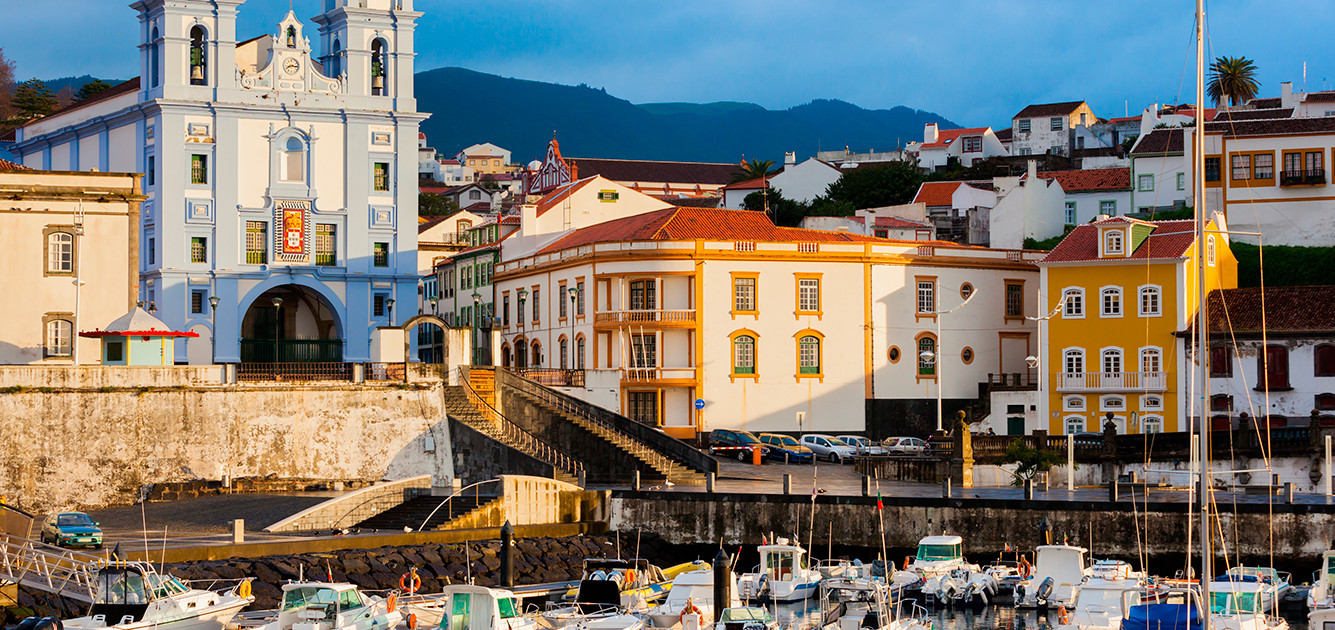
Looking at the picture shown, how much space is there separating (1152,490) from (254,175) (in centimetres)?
3493

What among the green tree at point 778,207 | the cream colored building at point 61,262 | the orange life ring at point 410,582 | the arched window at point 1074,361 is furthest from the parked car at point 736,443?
the green tree at point 778,207

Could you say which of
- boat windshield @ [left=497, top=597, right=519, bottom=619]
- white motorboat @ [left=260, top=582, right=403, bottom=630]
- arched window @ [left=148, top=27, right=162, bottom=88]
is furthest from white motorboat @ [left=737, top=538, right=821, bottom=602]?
arched window @ [left=148, top=27, right=162, bottom=88]

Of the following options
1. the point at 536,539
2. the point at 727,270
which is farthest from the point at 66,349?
the point at 727,270

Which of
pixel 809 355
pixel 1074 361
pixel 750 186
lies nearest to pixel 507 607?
pixel 809 355

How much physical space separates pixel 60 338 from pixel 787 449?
2464cm

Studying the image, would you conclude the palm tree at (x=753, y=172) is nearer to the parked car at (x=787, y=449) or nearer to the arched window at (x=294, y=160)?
the arched window at (x=294, y=160)

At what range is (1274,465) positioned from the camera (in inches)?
1929

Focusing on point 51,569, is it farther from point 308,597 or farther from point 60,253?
point 60,253

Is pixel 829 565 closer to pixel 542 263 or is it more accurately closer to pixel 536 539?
pixel 536 539

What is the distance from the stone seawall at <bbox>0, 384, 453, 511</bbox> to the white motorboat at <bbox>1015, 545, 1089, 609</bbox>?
2096 centimetres

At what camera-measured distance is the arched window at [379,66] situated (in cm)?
6556

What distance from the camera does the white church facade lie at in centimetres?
6150

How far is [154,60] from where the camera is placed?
6253 cm

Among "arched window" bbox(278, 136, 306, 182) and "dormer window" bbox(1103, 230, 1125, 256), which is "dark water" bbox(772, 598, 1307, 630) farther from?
"arched window" bbox(278, 136, 306, 182)
